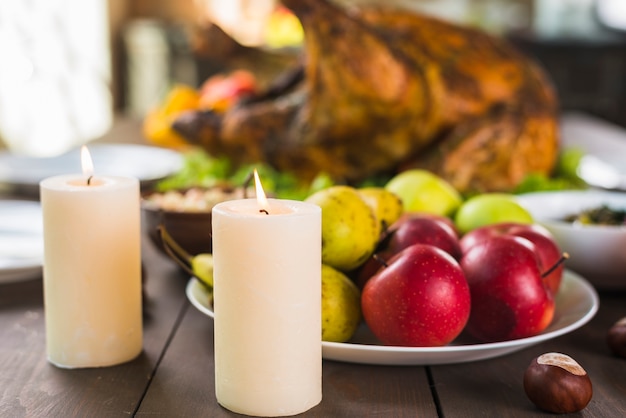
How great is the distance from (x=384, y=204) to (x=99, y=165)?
108 centimetres

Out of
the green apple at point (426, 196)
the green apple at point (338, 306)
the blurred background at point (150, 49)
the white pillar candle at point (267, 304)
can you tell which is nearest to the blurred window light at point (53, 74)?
the blurred background at point (150, 49)

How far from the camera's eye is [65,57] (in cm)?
503

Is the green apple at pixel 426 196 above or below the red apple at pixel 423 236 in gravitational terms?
below

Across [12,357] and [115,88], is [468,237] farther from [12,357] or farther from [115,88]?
[115,88]

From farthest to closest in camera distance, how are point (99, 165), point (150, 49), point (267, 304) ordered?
point (150, 49) < point (99, 165) < point (267, 304)

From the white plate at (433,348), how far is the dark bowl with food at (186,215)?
0.16 metres

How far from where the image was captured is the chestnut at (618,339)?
88 cm

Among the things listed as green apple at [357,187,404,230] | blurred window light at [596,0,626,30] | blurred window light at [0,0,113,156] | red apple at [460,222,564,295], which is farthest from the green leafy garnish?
blurred window light at [596,0,626,30]

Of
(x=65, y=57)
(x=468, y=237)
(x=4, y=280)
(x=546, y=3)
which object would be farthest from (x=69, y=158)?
(x=546, y=3)

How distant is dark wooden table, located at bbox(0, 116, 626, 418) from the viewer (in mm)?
745

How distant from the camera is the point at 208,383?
0.81 meters

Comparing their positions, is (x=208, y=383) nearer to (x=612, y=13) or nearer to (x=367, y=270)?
(x=367, y=270)

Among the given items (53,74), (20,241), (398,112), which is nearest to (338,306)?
(20,241)

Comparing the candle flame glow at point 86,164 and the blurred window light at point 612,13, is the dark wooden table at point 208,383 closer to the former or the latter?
the candle flame glow at point 86,164
